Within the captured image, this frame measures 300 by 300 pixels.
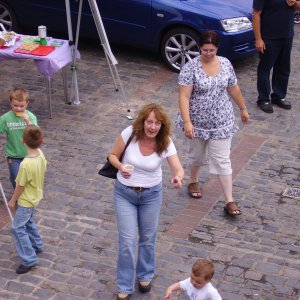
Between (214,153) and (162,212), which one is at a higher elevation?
(214,153)

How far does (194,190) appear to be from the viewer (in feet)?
27.9


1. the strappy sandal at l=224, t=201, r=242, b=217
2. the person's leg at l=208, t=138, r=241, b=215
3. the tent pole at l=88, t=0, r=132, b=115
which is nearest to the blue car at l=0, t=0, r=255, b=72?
the tent pole at l=88, t=0, r=132, b=115

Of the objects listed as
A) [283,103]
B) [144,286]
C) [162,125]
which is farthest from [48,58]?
[144,286]

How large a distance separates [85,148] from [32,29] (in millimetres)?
4226

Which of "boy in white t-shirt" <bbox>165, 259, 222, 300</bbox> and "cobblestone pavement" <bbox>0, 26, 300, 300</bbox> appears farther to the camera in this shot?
"cobblestone pavement" <bbox>0, 26, 300, 300</bbox>

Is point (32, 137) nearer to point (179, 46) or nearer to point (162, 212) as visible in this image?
point (162, 212)

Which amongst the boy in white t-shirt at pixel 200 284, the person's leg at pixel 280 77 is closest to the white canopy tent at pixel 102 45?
the person's leg at pixel 280 77

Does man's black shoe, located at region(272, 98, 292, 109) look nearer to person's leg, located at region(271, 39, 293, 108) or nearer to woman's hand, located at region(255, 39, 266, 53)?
person's leg, located at region(271, 39, 293, 108)

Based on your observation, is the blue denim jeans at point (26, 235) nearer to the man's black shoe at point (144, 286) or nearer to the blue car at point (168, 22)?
the man's black shoe at point (144, 286)

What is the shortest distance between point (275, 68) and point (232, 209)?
3407mm

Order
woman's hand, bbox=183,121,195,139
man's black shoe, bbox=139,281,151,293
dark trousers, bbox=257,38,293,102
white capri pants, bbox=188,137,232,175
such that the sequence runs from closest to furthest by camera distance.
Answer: man's black shoe, bbox=139,281,151,293
woman's hand, bbox=183,121,195,139
white capri pants, bbox=188,137,232,175
dark trousers, bbox=257,38,293,102

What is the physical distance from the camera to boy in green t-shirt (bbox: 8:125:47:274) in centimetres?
666

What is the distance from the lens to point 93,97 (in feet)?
36.2

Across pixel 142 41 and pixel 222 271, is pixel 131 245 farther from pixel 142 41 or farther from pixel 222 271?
pixel 142 41
